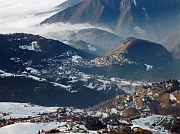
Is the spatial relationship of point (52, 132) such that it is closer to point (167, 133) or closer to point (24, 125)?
point (24, 125)

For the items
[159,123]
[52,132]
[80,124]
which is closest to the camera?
[52,132]

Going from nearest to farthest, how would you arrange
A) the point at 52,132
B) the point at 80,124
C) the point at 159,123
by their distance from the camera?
the point at 52,132
the point at 80,124
the point at 159,123

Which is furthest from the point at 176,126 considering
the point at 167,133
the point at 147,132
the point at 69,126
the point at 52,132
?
the point at 52,132

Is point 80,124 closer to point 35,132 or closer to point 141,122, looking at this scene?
point 35,132

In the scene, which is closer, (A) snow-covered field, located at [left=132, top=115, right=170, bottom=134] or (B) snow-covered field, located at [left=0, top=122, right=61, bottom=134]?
(B) snow-covered field, located at [left=0, top=122, right=61, bottom=134]

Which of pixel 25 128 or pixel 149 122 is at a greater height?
pixel 25 128

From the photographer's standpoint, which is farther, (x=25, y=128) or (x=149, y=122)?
(x=149, y=122)

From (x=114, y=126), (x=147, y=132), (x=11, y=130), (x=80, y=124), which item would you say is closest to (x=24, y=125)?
(x=11, y=130)

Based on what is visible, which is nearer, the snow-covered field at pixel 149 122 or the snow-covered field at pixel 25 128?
the snow-covered field at pixel 25 128

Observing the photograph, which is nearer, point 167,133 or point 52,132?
point 52,132
